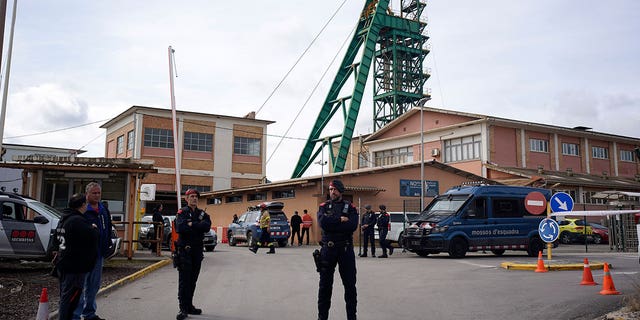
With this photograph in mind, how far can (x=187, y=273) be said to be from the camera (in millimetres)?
8180

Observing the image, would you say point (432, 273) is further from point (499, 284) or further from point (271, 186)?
point (271, 186)

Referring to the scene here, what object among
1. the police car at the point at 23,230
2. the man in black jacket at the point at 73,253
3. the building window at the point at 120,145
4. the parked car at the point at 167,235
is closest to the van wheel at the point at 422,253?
the parked car at the point at 167,235

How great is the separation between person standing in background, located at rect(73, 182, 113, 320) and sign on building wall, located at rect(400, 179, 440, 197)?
2506 cm

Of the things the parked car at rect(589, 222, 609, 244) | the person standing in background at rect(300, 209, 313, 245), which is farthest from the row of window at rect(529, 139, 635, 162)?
the person standing in background at rect(300, 209, 313, 245)

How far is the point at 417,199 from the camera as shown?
3192 centimetres

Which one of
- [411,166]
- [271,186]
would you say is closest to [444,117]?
[411,166]

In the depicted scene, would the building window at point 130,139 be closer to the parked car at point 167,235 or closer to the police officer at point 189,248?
the parked car at point 167,235

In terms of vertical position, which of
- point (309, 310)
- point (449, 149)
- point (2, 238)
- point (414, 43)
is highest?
point (414, 43)

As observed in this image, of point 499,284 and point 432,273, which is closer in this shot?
point 499,284

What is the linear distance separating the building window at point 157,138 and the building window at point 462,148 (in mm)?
22973

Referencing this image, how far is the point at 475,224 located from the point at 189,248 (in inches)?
513

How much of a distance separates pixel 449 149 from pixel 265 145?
54.2 ft

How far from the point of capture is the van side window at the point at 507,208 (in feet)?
64.2

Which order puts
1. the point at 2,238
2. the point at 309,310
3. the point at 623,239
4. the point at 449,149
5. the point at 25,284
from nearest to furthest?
the point at 309,310 < the point at 25,284 < the point at 2,238 < the point at 623,239 < the point at 449,149
